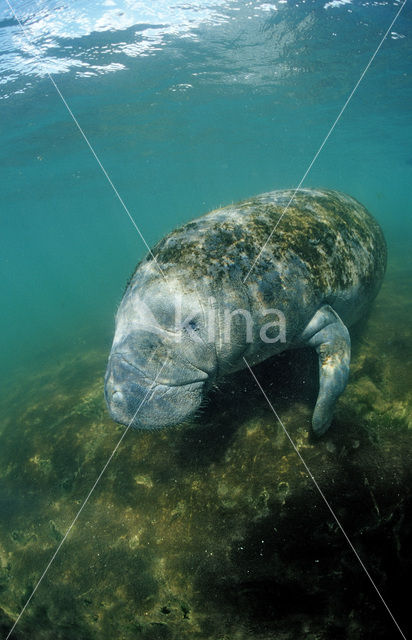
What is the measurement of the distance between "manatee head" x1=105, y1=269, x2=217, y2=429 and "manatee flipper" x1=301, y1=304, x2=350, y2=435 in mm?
1078

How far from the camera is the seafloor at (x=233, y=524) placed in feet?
8.18

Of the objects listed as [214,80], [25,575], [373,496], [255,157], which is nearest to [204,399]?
[373,496]

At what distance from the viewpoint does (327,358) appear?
10.8ft

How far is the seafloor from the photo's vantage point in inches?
98.1

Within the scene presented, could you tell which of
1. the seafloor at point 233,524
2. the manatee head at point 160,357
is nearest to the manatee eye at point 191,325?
the manatee head at point 160,357

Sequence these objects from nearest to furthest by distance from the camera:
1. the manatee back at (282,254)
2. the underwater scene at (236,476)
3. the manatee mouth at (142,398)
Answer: the manatee mouth at (142,398) < the underwater scene at (236,476) < the manatee back at (282,254)

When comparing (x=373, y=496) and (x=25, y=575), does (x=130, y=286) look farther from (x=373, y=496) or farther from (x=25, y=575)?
(x=25, y=575)

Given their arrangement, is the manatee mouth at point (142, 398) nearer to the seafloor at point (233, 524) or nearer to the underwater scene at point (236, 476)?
the underwater scene at point (236, 476)

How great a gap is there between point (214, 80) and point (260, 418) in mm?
18731

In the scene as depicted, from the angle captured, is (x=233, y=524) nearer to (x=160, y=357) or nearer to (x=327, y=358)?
(x=160, y=357)

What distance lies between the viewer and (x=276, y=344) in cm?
325

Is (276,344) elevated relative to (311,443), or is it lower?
elevated

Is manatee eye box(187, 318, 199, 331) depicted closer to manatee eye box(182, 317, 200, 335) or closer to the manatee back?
manatee eye box(182, 317, 200, 335)

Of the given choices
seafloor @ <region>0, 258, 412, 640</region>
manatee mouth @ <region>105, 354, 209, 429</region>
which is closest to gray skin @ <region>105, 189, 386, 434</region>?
manatee mouth @ <region>105, 354, 209, 429</region>
